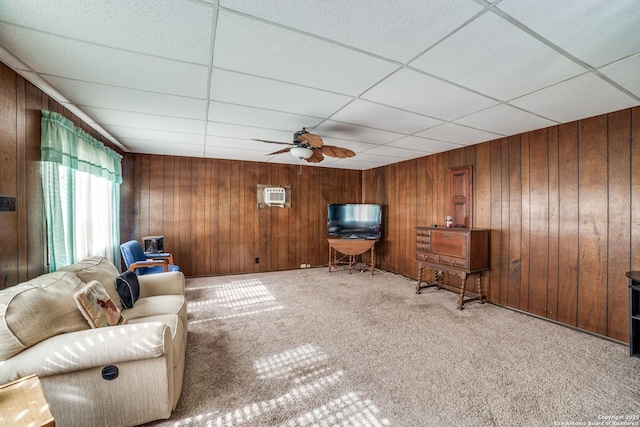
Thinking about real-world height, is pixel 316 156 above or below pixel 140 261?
above

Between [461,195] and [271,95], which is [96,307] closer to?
[271,95]

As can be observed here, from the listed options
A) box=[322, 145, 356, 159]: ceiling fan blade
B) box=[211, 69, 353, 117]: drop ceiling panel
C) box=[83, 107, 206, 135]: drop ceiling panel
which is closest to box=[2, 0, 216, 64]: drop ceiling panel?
box=[211, 69, 353, 117]: drop ceiling panel

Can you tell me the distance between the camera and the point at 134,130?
3.18 metres

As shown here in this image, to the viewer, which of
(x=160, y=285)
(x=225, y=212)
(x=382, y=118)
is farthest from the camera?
(x=225, y=212)

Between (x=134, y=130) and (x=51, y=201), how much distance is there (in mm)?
1380

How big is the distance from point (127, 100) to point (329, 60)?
1837mm

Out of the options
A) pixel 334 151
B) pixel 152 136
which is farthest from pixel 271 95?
pixel 152 136

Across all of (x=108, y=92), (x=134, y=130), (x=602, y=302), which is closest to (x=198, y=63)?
(x=108, y=92)

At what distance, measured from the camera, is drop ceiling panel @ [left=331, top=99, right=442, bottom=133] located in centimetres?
244

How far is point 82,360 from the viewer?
1.35 m

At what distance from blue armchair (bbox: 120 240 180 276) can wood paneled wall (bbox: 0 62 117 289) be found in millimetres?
1127

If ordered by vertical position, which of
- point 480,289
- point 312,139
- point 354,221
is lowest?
point 480,289

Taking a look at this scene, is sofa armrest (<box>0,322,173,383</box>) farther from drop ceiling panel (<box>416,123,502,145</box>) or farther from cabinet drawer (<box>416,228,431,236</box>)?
cabinet drawer (<box>416,228,431,236</box>)

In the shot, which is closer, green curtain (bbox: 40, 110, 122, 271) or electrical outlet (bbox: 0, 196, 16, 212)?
electrical outlet (bbox: 0, 196, 16, 212)
